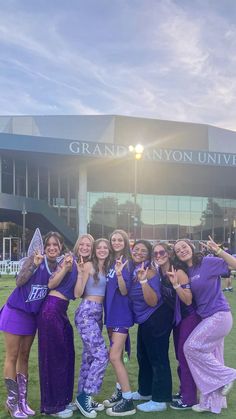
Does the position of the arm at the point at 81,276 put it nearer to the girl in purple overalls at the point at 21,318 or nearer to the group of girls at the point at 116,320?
the group of girls at the point at 116,320

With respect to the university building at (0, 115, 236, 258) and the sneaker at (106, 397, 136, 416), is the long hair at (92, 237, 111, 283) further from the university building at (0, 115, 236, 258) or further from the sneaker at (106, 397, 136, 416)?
the university building at (0, 115, 236, 258)

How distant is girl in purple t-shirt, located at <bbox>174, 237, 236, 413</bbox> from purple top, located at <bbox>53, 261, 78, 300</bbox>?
1.09m

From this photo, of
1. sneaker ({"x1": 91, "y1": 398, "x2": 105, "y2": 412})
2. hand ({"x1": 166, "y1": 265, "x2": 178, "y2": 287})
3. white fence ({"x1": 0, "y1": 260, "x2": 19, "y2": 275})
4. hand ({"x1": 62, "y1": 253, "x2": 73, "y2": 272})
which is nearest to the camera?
hand ({"x1": 62, "y1": 253, "x2": 73, "y2": 272})

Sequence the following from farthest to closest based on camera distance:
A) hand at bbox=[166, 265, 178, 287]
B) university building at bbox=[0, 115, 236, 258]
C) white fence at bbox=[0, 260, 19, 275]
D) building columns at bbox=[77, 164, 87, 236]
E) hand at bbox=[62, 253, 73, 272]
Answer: building columns at bbox=[77, 164, 87, 236], university building at bbox=[0, 115, 236, 258], white fence at bbox=[0, 260, 19, 275], hand at bbox=[166, 265, 178, 287], hand at bbox=[62, 253, 73, 272]

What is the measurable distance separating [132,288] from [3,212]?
27392mm

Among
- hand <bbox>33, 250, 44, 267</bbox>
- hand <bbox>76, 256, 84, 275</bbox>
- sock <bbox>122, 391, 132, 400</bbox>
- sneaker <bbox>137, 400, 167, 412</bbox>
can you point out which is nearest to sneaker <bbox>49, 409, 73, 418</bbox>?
sock <bbox>122, 391, 132, 400</bbox>

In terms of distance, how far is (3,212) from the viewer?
1193 inches

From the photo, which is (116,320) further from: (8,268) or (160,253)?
(8,268)

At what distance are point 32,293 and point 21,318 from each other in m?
0.25

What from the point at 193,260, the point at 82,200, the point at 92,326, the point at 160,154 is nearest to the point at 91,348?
the point at 92,326

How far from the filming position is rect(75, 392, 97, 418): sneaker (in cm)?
401

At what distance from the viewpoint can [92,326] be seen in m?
4.11

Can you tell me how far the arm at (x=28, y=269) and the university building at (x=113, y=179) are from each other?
24.6 metres

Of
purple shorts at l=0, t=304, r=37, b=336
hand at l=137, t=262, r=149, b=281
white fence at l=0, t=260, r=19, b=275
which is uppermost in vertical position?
hand at l=137, t=262, r=149, b=281
